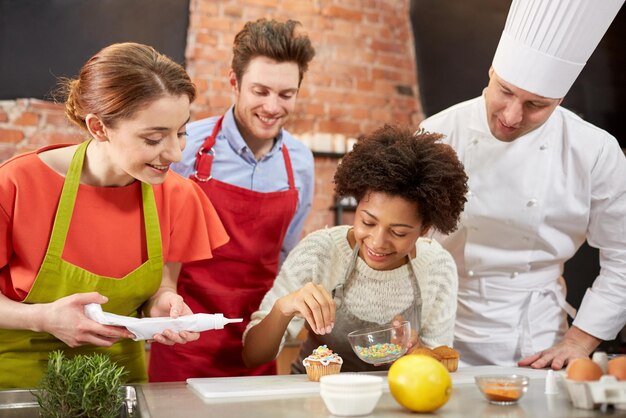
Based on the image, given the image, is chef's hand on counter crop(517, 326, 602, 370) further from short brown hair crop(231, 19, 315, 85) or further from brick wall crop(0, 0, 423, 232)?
brick wall crop(0, 0, 423, 232)

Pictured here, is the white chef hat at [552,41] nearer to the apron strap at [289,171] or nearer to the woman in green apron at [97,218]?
the apron strap at [289,171]

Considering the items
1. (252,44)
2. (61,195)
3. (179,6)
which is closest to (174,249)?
(61,195)

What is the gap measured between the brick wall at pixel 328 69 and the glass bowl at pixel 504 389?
3399 millimetres

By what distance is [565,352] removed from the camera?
79.6 inches

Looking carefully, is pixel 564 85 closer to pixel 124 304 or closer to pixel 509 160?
pixel 509 160

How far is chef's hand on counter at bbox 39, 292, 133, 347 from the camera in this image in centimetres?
153

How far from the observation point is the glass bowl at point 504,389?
52.7 inches

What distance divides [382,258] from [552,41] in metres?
0.81

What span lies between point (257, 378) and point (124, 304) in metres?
0.40

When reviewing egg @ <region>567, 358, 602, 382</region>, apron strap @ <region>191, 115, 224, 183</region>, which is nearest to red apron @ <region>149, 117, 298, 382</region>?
apron strap @ <region>191, 115, 224, 183</region>

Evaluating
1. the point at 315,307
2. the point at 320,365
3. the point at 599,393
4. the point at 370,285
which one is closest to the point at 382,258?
the point at 370,285

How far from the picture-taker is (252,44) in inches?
95.7

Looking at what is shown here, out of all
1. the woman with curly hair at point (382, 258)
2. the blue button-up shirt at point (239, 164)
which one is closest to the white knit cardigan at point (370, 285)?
the woman with curly hair at point (382, 258)

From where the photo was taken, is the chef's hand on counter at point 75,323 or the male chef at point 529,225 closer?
the chef's hand on counter at point 75,323
